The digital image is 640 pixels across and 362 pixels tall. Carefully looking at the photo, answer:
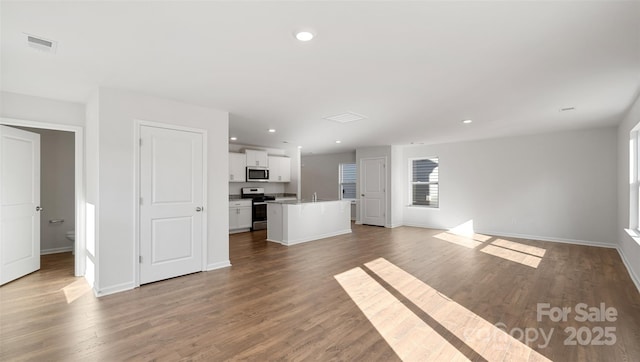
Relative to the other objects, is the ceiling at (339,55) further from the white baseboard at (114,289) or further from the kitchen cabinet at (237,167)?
the kitchen cabinet at (237,167)

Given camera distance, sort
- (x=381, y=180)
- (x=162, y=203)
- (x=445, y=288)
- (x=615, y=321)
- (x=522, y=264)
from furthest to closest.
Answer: (x=381, y=180) < (x=522, y=264) < (x=162, y=203) < (x=445, y=288) < (x=615, y=321)

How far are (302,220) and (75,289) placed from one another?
3.81 metres

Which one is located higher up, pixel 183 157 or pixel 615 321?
pixel 183 157

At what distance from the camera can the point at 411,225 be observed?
28.1 ft

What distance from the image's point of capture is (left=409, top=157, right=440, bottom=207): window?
8219 millimetres

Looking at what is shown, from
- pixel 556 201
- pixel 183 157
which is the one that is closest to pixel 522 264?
pixel 556 201

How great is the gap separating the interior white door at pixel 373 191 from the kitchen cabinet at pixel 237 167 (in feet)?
11.5

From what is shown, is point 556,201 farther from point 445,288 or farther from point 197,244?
point 197,244

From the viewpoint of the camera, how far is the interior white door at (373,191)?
853 centimetres

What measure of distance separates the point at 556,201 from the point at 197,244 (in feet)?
23.4

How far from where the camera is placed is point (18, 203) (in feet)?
12.8

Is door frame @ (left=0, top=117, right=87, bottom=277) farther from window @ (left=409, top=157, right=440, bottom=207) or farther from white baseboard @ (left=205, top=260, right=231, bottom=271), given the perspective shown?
window @ (left=409, top=157, right=440, bottom=207)

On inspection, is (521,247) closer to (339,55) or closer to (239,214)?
(339,55)
